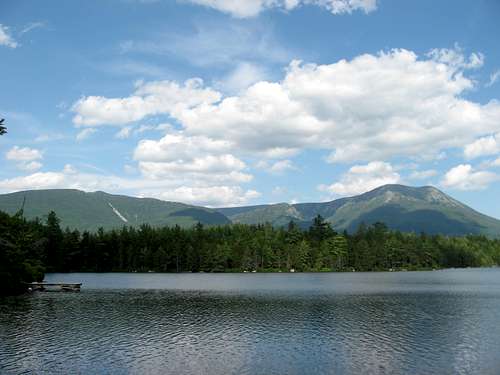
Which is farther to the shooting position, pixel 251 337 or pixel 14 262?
pixel 14 262

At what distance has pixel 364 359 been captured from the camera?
139 ft

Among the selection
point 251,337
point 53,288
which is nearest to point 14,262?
point 53,288

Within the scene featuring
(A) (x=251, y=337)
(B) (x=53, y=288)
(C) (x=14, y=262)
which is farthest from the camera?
(B) (x=53, y=288)

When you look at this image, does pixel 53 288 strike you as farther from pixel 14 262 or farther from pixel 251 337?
pixel 251 337

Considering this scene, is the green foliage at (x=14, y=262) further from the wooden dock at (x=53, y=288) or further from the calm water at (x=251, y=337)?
the calm water at (x=251, y=337)

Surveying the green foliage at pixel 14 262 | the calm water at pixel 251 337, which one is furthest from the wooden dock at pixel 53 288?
the calm water at pixel 251 337

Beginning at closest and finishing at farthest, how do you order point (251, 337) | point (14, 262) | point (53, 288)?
1. point (251, 337)
2. point (14, 262)
3. point (53, 288)

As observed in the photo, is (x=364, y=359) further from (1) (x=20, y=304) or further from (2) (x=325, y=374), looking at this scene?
(1) (x=20, y=304)

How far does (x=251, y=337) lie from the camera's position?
52.8 m

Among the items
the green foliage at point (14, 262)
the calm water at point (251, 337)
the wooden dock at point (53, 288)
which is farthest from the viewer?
the wooden dock at point (53, 288)

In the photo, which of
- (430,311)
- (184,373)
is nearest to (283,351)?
(184,373)

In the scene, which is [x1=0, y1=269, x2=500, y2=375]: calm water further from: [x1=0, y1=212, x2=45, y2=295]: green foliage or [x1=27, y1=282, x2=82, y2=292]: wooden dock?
[x1=27, y1=282, x2=82, y2=292]: wooden dock

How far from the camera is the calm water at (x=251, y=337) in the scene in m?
40.0

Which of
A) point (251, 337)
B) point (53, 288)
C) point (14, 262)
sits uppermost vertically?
point (14, 262)
